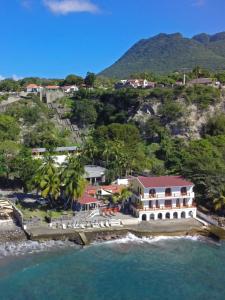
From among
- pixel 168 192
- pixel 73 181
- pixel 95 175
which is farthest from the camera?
pixel 95 175

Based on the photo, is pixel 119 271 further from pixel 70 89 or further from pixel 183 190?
pixel 70 89

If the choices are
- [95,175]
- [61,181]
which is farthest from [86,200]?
[95,175]

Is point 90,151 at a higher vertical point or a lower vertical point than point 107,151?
lower

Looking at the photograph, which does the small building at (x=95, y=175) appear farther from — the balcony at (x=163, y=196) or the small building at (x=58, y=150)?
the balcony at (x=163, y=196)

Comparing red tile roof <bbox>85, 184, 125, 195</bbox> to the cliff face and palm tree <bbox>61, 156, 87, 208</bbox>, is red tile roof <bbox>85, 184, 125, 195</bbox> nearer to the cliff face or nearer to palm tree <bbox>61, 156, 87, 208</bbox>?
palm tree <bbox>61, 156, 87, 208</bbox>

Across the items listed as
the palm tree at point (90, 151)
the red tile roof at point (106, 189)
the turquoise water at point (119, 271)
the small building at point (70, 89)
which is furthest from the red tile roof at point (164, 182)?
the small building at point (70, 89)

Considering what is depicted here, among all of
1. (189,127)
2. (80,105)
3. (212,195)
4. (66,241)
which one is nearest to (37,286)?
(66,241)
